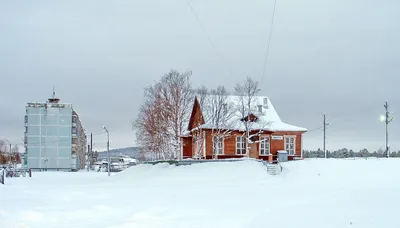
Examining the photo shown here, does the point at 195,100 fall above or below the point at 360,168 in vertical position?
above

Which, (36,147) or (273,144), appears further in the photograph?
(36,147)

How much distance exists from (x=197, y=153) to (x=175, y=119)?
14.9ft

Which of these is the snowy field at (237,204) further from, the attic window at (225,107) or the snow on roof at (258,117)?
the snow on roof at (258,117)

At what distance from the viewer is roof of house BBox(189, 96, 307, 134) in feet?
138

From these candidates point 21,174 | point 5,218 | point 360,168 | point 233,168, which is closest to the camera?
point 5,218

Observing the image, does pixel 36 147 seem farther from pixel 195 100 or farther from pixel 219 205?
pixel 219 205

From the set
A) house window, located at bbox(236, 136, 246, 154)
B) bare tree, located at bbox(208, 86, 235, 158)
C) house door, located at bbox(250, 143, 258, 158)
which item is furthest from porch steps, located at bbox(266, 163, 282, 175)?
house door, located at bbox(250, 143, 258, 158)

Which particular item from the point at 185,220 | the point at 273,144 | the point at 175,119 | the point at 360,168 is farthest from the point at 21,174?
the point at 185,220

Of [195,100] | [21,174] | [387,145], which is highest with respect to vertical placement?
[195,100]

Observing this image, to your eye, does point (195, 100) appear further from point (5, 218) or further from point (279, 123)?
point (5, 218)

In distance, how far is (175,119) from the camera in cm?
4025

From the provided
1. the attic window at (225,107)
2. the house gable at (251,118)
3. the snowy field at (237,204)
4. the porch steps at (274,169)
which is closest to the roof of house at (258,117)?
the house gable at (251,118)

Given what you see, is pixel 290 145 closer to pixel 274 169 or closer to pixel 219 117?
pixel 219 117

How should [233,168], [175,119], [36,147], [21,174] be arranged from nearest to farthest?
[233,168] < [175,119] < [21,174] < [36,147]
